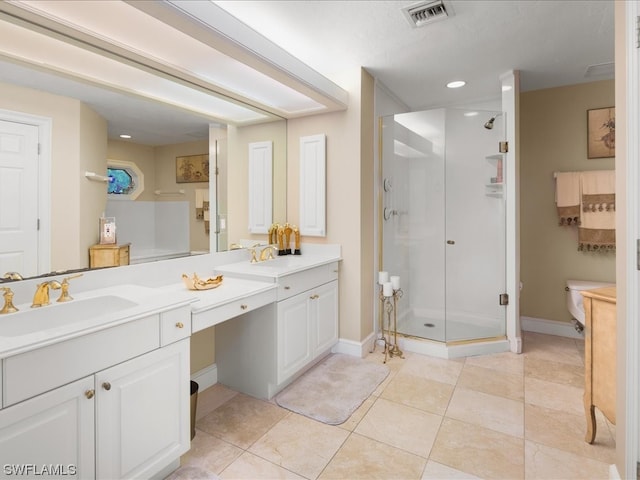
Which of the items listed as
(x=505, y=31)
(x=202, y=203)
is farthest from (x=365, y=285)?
(x=505, y=31)

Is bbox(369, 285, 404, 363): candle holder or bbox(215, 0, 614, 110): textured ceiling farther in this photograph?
bbox(369, 285, 404, 363): candle holder

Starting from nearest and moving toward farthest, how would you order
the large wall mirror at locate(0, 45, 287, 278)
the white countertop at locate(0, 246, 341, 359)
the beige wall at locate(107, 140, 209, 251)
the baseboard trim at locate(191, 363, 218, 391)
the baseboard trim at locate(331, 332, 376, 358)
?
the white countertop at locate(0, 246, 341, 359) → the large wall mirror at locate(0, 45, 287, 278) → the beige wall at locate(107, 140, 209, 251) → the baseboard trim at locate(191, 363, 218, 391) → the baseboard trim at locate(331, 332, 376, 358)

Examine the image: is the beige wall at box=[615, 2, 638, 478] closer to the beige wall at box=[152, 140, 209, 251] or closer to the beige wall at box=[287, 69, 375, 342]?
the beige wall at box=[287, 69, 375, 342]

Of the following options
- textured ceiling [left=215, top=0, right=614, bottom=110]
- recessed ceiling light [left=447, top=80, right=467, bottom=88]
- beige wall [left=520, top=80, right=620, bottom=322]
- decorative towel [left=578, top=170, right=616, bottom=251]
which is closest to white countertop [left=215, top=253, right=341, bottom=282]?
textured ceiling [left=215, top=0, right=614, bottom=110]

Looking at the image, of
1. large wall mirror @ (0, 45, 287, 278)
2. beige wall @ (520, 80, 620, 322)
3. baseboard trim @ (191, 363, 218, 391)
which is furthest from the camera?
beige wall @ (520, 80, 620, 322)

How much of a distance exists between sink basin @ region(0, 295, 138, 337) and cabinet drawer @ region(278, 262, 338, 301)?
0.94m

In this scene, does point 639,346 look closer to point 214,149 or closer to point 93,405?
point 93,405

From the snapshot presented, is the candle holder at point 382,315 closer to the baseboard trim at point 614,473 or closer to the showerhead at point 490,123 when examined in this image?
the baseboard trim at point 614,473

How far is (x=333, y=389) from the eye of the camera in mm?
2355

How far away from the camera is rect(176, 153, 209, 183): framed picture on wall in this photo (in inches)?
85.5

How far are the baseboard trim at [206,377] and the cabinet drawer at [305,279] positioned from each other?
77cm

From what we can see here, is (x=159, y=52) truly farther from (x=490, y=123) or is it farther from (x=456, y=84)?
(x=490, y=123)

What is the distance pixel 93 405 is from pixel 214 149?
5.65 ft

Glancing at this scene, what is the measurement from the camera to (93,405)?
4.01ft
